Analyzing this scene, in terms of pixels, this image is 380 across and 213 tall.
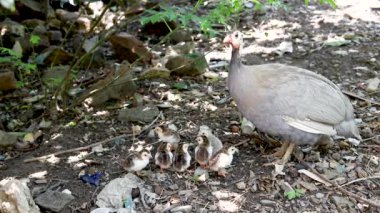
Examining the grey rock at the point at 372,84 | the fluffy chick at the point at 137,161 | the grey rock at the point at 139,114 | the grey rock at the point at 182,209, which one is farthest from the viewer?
the grey rock at the point at 372,84

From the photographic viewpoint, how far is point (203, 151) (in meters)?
4.13

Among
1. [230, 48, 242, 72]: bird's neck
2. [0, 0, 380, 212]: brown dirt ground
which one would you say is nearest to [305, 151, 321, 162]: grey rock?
[0, 0, 380, 212]: brown dirt ground

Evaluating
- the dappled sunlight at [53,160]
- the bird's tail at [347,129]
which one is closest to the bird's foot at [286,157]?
the bird's tail at [347,129]

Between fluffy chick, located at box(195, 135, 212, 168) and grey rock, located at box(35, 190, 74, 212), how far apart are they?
98 centimetres

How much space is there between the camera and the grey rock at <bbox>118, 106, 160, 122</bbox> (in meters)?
5.06

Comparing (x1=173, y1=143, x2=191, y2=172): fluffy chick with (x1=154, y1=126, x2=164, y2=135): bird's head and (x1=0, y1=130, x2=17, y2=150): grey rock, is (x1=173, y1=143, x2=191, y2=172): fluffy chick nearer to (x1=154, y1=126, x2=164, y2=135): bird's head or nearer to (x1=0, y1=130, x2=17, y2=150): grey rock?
(x1=154, y1=126, x2=164, y2=135): bird's head

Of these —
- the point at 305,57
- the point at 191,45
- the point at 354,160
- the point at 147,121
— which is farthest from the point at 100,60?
the point at 354,160

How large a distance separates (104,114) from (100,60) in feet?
4.41

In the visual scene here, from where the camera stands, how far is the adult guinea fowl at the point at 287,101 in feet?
13.2

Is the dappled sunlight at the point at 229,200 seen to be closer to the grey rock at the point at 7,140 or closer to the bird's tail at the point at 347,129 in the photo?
the bird's tail at the point at 347,129

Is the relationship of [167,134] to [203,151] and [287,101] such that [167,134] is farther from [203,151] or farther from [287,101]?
[287,101]

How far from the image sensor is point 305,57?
6.32 metres

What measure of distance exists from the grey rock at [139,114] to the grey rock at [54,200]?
1.31 meters

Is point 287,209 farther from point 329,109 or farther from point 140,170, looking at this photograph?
point 140,170
